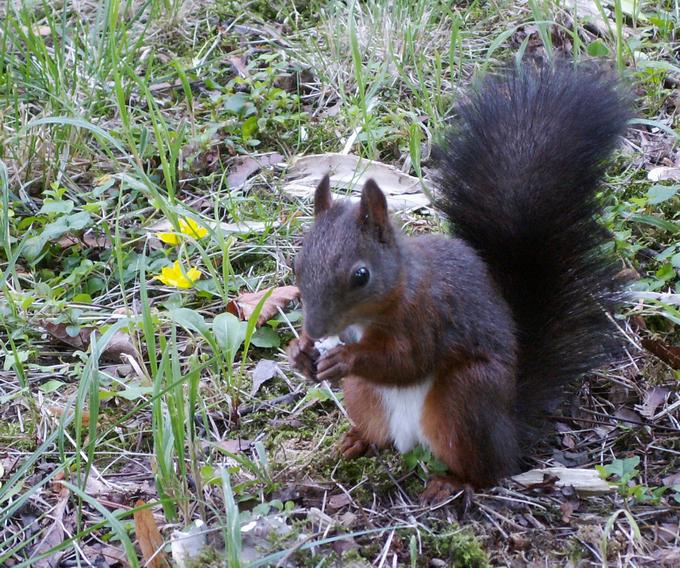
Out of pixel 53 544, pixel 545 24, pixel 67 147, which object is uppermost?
pixel 545 24

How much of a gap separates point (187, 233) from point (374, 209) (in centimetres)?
107

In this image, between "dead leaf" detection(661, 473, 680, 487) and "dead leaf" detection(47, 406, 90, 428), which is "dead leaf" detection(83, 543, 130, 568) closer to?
"dead leaf" detection(47, 406, 90, 428)

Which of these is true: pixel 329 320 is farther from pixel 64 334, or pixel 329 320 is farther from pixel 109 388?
pixel 64 334

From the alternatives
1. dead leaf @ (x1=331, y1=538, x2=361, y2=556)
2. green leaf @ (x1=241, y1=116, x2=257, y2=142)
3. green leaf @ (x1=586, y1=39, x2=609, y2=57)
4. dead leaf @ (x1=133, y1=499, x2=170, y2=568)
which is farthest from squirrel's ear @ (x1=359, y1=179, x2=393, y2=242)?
green leaf @ (x1=586, y1=39, x2=609, y2=57)

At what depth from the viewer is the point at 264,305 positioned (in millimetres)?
3074

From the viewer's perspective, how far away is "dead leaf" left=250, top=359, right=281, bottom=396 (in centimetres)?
288

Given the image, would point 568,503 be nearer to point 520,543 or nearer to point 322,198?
point 520,543

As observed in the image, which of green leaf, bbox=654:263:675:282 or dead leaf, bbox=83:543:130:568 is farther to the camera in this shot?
green leaf, bbox=654:263:675:282

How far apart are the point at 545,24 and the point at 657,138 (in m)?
0.61

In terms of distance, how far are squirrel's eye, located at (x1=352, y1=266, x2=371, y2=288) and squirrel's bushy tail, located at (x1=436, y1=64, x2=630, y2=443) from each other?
0.51 m

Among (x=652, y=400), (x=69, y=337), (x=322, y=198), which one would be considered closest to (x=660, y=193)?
(x=652, y=400)

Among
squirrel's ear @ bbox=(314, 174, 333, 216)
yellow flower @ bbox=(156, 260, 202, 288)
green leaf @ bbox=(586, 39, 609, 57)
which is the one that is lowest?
yellow flower @ bbox=(156, 260, 202, 288)

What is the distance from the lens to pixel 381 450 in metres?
A: 2.67

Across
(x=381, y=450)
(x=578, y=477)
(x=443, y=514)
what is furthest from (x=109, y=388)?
(x=578, y=477)
